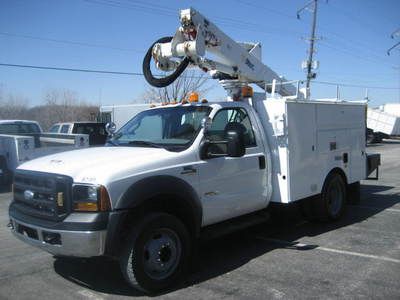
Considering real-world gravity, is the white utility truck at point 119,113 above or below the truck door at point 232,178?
above

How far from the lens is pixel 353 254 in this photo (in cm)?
568

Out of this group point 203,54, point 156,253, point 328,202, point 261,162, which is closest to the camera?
point 156,253

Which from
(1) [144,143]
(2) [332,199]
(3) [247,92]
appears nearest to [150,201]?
(1) [144,143]

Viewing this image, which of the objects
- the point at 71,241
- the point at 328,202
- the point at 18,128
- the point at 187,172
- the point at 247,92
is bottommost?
the point at 328,202

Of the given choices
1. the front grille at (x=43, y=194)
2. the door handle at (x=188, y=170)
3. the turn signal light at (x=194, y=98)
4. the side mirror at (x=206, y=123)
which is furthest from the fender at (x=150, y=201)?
the turn signal light at (x=194, y=98)

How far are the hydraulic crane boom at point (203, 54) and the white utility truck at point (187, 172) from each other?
0.02m

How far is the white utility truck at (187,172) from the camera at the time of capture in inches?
166

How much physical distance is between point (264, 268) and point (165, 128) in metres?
2.10

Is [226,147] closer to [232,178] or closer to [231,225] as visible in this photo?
[232,178]

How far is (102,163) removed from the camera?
4434 mm

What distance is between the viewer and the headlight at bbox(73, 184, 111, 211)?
410cm

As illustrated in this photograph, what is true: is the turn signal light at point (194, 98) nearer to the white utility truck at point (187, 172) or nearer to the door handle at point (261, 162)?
the white utility truck at point (187, 172)

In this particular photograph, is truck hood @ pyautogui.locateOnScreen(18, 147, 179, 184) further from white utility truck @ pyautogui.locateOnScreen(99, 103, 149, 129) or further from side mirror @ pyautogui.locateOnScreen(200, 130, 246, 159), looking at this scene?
Answer: white utility truck @ pyautogui.locateOnScreen(99, 103, 149, 129)

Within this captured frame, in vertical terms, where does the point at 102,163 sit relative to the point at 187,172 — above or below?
above
